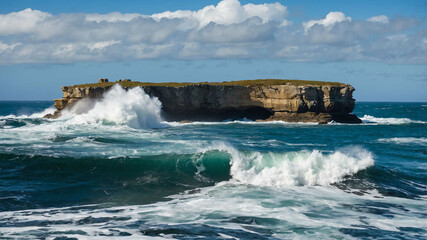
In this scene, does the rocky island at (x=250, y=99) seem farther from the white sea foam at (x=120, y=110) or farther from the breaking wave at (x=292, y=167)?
the breaking wave at (x=292, y=167)

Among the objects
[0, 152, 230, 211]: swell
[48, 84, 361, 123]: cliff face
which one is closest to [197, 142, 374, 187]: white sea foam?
[0, 152, 230, 211]: swell

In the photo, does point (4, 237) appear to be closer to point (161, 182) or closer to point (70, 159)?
point (161, 182)

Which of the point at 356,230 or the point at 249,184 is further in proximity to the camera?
the point at 249,184

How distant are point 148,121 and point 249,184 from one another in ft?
86.3

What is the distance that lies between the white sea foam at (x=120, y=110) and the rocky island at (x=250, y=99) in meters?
0.88

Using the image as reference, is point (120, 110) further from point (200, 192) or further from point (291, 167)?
point (200, 192)

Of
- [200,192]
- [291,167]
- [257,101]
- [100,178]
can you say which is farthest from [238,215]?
[257,101]

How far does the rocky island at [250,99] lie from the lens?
44.7 metres

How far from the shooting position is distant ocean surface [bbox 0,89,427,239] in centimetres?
1029

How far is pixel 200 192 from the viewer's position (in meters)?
14.7

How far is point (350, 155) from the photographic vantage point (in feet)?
65.7

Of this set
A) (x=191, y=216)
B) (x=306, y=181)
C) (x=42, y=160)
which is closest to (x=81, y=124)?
(x=42, y=160)

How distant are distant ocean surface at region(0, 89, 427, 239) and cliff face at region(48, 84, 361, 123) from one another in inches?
790

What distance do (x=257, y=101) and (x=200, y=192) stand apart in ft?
108
